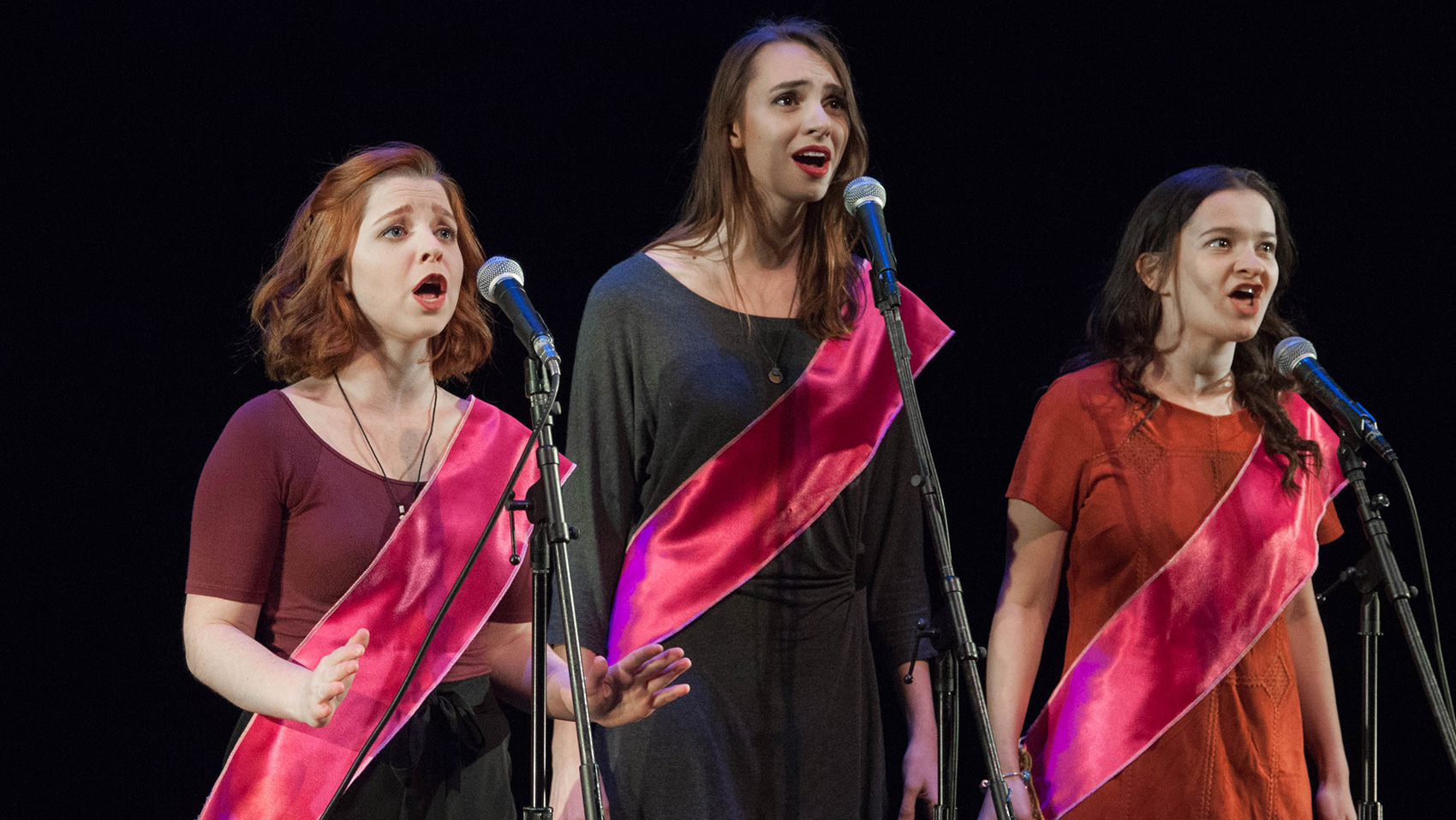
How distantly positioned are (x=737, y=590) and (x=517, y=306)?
57 cm

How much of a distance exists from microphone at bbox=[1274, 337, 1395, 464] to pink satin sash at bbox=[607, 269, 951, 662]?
29.1 inches

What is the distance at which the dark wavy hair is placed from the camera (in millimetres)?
2490

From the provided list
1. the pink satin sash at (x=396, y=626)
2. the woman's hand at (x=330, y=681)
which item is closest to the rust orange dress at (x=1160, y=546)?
the pink satin sash at (x=396, y=626)

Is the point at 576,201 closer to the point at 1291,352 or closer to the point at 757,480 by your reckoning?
the point at 757,480

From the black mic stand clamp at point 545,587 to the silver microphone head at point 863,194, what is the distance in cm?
56

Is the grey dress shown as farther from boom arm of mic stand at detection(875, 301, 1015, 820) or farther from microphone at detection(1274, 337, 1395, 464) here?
microphone at detection(1274, 337, 1395, 464)

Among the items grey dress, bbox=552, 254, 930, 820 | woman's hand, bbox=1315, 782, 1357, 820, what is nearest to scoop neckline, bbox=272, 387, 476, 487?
grey dress, bbox=552, 254, 930, 820

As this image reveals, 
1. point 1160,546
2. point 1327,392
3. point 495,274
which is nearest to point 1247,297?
point 1327,392

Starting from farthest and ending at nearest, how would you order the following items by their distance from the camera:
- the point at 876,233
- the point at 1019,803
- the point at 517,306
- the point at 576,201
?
the point at 576,201, the point at 1019,803, the point at 876,233, the point at 517,306

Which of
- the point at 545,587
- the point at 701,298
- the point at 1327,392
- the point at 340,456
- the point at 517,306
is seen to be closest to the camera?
the point at 545,587

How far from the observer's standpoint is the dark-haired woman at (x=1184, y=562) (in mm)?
2299

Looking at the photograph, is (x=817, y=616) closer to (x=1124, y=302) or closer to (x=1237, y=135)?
(x=1124, y=302)

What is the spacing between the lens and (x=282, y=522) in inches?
74.4

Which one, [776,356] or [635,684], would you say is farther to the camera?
[776,356]
